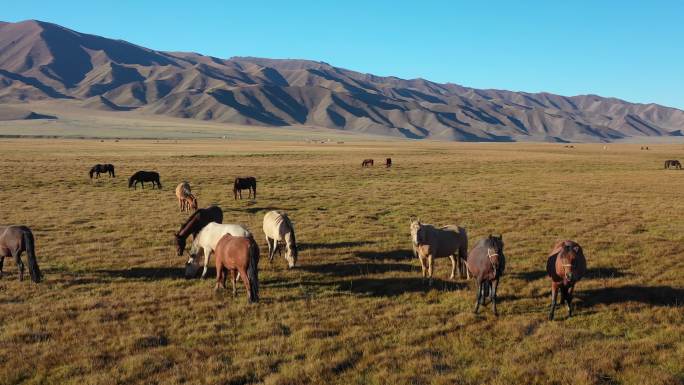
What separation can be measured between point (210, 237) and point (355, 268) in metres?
4.35

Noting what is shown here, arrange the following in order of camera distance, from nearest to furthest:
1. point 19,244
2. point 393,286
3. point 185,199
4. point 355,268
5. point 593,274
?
point 19,244 < point 393,286 < point 593,274 < point 355,268 < point 185,199

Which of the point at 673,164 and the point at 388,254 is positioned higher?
the point at 673,164

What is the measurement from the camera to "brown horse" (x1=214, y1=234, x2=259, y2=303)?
419 inches

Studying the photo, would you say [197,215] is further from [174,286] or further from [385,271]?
[385,271]

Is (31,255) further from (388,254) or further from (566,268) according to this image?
(566,268)

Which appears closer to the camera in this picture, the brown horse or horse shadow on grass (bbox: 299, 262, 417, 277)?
the brown horse

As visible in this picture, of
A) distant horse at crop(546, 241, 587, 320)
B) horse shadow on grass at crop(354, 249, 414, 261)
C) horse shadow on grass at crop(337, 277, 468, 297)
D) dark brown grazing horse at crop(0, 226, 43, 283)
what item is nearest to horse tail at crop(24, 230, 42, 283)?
dark brown grazing horse at crop(0, 226, 43, 283)

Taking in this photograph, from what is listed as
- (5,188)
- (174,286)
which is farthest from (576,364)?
(5,188)

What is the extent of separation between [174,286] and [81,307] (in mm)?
2266

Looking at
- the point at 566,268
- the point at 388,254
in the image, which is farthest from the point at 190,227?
the point at 566,268

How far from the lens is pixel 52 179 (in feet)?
127

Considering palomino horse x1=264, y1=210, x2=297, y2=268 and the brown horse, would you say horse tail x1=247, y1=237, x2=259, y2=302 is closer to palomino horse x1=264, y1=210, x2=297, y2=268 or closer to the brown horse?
the brown horse

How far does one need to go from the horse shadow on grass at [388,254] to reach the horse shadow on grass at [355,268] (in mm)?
760

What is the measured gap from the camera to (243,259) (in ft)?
35.1
